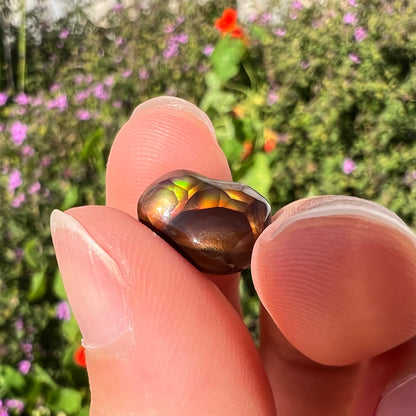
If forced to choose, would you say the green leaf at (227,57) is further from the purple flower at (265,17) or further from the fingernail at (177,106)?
the fingernail at (177,106)

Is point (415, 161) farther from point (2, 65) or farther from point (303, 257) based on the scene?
point (2, 65)

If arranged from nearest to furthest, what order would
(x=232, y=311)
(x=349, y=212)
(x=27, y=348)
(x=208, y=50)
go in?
(x=349, y=212) → (x=232, y=311) → (x=27, y=348) → (x=208, y=50)

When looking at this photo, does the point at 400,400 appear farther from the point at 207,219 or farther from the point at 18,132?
the point at 18,132

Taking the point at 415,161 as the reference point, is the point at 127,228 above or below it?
above

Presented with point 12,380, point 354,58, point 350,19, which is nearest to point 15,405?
point 12,380

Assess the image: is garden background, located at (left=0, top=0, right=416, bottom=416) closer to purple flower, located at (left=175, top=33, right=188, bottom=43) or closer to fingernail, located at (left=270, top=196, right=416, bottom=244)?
purple flower, located at (left=175, top=33, right=188, bottom=43)


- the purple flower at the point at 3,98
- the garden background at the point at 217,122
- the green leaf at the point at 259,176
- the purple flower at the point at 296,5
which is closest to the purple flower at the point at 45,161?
the garden background at the point at 217,122

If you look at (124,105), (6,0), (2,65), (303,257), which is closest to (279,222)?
(303,257)
